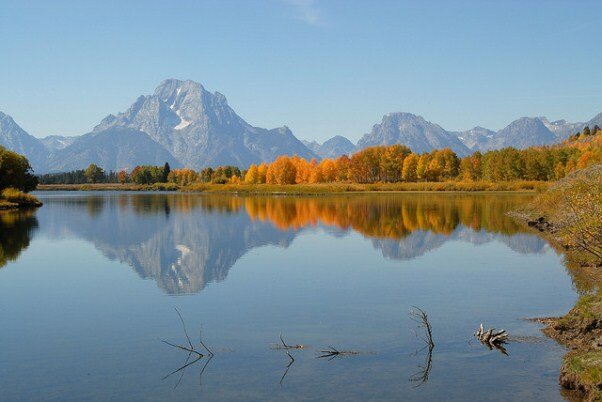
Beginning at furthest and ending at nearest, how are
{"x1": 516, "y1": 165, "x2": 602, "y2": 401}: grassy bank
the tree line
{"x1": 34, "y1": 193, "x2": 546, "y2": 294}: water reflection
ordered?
the tree line < {"x1": 34, "y1": 193, "x2": 546, "y2": 294}: water reflection < {"x1": 516, "y1": 165, "x2": 602, "y2": 401}: grassy bank

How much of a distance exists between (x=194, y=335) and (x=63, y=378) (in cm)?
434

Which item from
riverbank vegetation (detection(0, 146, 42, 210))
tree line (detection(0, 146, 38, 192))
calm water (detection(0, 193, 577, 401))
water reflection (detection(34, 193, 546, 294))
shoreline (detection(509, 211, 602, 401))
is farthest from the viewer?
tree line (detection(0, 146, 38, 192))

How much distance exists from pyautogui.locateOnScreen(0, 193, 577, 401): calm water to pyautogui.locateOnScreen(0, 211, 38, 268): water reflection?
442 millimetres

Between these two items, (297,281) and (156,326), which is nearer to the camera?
(156,326)

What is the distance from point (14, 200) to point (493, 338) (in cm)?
8782

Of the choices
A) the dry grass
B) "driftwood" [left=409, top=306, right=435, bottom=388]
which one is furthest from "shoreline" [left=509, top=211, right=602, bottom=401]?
the dry grass

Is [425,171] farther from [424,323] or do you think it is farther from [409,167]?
[424,323]

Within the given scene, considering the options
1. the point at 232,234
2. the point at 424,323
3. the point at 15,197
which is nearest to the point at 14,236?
the point at 232,234

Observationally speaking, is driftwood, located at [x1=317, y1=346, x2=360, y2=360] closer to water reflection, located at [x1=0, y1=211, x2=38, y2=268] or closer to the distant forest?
water reflection, located at [x1=0, y1=211, x2=38, y2=268]

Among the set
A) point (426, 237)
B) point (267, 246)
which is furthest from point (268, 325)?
point (426, 237)

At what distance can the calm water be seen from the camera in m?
13.5

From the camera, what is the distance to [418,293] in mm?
23172

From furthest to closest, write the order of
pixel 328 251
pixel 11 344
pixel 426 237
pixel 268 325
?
pixel 426 237
pixel 328 251
pixel 268 325
pixel 11 344

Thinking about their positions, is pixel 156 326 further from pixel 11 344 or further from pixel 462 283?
pixel 462 283
